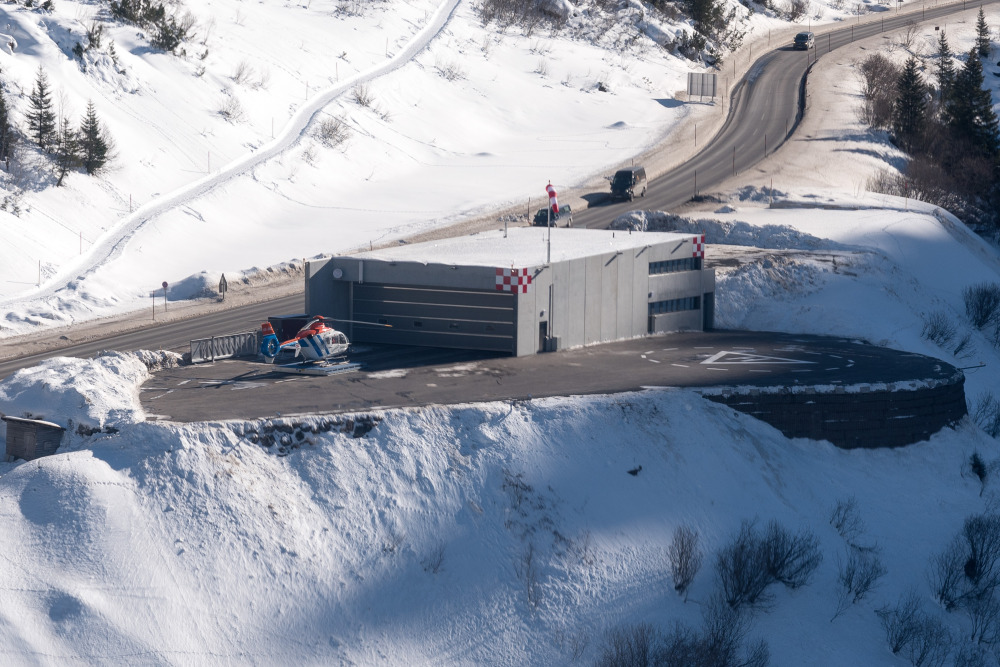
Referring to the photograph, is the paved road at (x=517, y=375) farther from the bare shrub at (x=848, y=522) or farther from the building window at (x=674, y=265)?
the bare shrub at (x=848, y=522)

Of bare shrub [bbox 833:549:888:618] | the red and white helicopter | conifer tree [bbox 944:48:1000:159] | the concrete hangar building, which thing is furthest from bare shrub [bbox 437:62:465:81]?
bare shrub [bbox 833:549:888:618]

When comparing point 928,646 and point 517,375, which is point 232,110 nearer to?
point 517,375

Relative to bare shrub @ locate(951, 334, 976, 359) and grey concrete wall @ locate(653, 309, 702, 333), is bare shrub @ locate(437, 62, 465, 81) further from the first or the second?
bare shrub @ locate(951, 334, 976, 359)

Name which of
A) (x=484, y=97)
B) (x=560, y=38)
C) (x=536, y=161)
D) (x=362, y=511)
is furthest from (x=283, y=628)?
(x=560, y=38)

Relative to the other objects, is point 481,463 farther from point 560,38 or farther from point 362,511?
point 560,38

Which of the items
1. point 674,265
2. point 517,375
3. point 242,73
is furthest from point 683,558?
point 242,73

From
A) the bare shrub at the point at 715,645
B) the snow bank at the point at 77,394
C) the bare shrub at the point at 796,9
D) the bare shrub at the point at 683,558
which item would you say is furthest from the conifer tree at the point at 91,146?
the bare shrub at the point at 796,9
